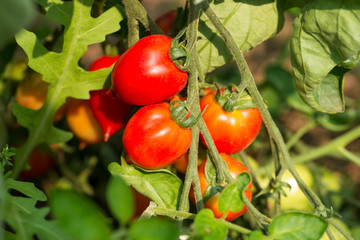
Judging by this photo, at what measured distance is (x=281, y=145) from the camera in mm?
598

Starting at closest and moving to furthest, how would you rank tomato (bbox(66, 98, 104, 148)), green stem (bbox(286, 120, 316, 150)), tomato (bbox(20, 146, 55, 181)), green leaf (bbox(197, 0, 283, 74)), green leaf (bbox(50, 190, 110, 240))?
green leaf (bbox(50, 190, 110, 240)) < green leaf (bbox(197, 0, 283, 74)) < tomato (bbox(66, 98, 104, 148)) < tomato (bbox(20, 146, 55, 181)) < green stem (bbox(286, 120, 316, 150))

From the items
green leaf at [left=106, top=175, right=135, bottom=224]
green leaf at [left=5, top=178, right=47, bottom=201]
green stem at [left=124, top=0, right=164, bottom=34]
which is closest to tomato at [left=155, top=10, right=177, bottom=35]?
green stem at [left=124, top=0, right=164, bottom=34]

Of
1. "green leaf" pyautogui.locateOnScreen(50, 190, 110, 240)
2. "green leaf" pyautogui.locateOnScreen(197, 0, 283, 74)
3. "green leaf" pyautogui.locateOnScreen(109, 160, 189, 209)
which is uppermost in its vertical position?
"green leaf" pyautogui.locateOnScreen(50, 190, 110, 240)

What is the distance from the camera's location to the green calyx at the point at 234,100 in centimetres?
59

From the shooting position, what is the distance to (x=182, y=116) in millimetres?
543

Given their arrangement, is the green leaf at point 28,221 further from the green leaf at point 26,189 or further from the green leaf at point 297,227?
the green leaf at point 297,227

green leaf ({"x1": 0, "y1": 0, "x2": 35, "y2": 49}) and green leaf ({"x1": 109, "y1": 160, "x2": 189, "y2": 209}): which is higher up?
green leaf ({"x1": 0, "y1": 0, "x2": 35, "y2": 49})

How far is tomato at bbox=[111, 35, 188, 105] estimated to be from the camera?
53 centimetres

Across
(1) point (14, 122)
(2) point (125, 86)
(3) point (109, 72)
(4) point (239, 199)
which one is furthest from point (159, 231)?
(1) point (14, 122)

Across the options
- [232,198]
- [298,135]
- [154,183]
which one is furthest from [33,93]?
[298,135]

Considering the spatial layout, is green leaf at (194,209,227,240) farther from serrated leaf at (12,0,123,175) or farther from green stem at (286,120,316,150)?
green stem at (286,120,316,150)

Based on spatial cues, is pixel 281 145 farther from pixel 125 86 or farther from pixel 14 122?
pixel 14 122

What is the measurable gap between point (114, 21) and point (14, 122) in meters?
0.40

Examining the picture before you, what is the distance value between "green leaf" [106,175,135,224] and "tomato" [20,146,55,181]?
646 mm
